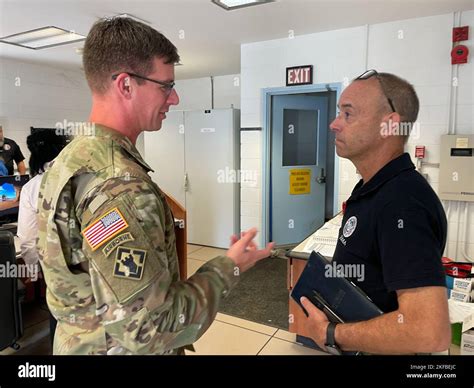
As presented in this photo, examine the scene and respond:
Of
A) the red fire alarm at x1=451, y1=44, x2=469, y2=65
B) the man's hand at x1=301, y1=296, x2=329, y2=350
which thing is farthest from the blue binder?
the red fire alarm at x1=451, y1=44, x2=469, y2=65

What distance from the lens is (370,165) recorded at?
1198 millimetres

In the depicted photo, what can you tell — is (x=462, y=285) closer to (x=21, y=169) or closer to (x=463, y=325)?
(x=463, y=325)

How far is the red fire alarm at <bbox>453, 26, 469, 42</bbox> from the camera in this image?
3.14 metres

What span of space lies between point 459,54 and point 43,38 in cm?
454

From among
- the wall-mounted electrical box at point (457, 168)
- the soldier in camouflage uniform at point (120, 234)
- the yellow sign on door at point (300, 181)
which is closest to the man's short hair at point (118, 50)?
the soldier in camouflage uniform at point (120, 234)

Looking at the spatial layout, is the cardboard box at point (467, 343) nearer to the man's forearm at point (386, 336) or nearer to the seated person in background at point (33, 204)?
the man's forearm at point (386, 336)

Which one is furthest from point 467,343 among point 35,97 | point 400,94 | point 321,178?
point 35,97

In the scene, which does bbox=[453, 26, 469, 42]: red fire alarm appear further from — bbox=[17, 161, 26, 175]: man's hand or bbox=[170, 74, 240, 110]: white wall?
bbox=[17, 161, 26, 175]: man's hand

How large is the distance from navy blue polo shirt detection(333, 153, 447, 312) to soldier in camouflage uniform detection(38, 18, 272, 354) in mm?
334

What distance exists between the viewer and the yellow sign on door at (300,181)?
462 cm

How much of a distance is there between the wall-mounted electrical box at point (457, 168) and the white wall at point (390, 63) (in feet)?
0.42
